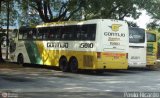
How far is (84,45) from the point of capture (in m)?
24.1

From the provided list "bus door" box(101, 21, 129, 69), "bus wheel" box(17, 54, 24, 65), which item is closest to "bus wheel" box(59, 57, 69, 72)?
"bus door" box(101, 21, 129, 69)

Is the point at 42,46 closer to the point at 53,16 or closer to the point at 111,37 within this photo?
the point at 111,37

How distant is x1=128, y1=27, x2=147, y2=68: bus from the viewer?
2689cm

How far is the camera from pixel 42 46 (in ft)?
92.6

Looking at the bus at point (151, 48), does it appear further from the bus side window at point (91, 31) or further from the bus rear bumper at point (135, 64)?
the bus side window at point (91, 31)

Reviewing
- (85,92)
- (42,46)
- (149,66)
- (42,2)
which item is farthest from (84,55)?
(42,2)

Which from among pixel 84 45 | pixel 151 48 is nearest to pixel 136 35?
pixel 151 48

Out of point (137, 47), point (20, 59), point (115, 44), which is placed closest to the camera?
point (115, 44)

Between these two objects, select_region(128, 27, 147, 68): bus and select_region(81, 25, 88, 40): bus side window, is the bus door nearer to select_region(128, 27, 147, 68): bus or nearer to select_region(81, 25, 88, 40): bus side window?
select_region(81, 25, 88, 40): bus side window

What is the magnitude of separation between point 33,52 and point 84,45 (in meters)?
6.31

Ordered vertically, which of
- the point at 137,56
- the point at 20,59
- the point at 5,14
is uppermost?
the point at 5,14

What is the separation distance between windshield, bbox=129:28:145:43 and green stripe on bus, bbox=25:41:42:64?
604 centimetres

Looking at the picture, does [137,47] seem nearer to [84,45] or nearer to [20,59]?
[84,45]

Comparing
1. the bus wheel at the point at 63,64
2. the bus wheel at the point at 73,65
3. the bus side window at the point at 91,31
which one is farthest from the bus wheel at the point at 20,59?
the bus side window at the point at 91,31
